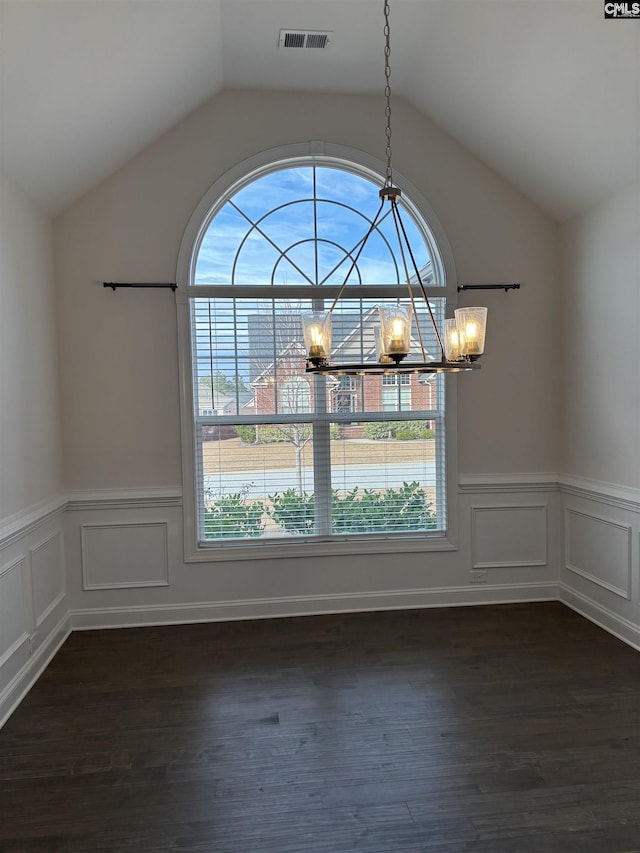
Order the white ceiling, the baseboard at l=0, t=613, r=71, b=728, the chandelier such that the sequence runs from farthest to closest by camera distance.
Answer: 1. the baseboard at l=0, t=613, r=71, b=728
2. the white ceiling
3. the chandelier

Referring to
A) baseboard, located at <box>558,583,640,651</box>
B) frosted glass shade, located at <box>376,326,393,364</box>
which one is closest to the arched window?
baseboard, located at <box>558,583,640,651</box>

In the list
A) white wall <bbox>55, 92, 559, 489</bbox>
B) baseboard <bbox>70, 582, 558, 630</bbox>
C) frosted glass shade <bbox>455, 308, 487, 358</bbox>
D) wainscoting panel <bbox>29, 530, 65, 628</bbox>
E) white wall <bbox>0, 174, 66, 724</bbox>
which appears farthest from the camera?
baseboard <bbox>70, 582, 558, 630</bbox>

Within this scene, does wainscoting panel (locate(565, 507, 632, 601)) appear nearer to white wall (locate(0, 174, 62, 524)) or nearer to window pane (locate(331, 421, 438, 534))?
window pane (locate(331, 421, 438, 534))

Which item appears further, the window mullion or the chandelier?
the window mullion

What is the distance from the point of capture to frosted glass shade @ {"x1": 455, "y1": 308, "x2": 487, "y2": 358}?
77.0 inches

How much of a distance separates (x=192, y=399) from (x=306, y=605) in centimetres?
169

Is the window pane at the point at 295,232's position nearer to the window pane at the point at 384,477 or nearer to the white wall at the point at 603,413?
the white wall at the point at 603,413

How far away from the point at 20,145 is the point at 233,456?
7.09ft

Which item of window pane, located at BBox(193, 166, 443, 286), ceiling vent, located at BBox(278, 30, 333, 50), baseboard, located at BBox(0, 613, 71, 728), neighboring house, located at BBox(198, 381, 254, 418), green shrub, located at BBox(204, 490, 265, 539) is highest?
ceiling vent, located at BBox(278, 30, 333, 50)

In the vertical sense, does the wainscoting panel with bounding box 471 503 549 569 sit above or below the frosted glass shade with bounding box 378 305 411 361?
below

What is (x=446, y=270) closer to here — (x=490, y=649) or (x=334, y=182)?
(x=334, y=182)

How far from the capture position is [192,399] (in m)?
3.58

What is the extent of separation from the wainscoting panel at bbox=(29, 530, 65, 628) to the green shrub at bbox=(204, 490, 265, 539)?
968mm

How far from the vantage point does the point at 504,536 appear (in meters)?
3.85
